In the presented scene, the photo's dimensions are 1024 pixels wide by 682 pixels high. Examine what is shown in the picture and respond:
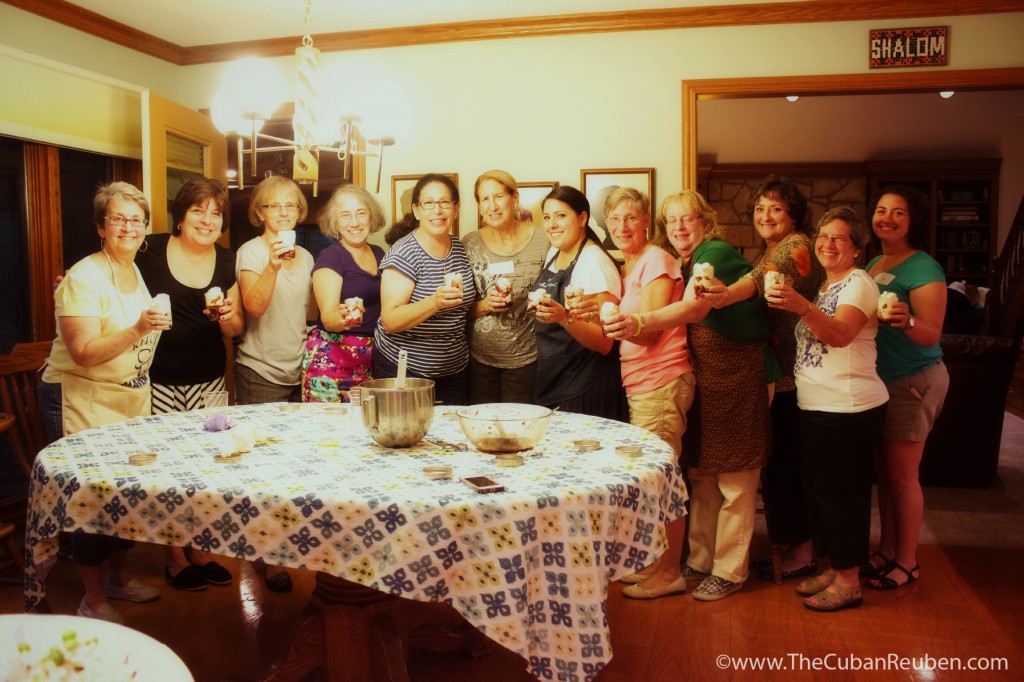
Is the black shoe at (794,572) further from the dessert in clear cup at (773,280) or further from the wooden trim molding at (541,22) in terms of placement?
the wooden trim molding at (541,22)

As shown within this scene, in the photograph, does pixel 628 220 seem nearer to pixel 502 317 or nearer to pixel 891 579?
pixel 502 317

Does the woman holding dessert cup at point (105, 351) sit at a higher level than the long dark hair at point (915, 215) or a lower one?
lower

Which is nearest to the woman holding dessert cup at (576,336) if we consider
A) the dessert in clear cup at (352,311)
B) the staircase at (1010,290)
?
the dessert in clear cup at (352,311)

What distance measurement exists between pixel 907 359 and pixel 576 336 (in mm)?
1259

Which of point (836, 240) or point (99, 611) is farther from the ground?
point (836, 240)

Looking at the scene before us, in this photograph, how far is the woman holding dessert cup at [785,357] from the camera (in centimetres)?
289

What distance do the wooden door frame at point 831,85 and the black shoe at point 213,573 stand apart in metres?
2.80

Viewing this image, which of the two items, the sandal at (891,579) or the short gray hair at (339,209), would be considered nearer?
the sandal at (891,579)

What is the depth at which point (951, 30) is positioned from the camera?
3.71 m

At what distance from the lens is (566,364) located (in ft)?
9.66

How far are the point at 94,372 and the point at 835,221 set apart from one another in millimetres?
2621

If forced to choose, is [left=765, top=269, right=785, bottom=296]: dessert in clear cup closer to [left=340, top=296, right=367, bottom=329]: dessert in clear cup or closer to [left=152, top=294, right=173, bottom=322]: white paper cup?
[left=340, top=296, right=367, bottom=329]: dessert in clear cup

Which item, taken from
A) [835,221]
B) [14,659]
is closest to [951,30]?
[835,221]

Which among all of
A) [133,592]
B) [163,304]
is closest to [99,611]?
[133,592]
